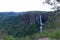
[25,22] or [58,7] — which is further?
[25,22]

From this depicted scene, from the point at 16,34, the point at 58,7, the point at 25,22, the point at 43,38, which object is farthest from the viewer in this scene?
the point at 25,22

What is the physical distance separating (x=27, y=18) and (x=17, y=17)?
1.23 feet

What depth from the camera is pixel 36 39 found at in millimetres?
4910

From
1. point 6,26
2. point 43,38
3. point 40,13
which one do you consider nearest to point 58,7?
point 40,13

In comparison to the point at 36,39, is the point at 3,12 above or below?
above

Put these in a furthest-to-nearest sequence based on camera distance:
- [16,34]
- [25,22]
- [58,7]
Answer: [25,22], [16,34], [58,7]

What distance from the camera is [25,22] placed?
7109 mm

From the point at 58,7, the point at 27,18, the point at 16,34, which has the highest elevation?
the point at 58,7

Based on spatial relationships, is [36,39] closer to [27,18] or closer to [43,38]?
[43,38]

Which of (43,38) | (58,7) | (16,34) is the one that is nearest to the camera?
(43,38)

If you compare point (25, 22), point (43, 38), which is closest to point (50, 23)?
point (25, 22)

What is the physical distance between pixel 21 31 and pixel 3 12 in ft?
3.05

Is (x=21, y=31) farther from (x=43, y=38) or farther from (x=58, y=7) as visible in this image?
(x=43, y=38)

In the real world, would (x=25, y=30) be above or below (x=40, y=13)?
below
